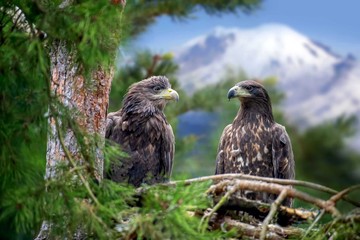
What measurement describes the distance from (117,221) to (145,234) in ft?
0.74

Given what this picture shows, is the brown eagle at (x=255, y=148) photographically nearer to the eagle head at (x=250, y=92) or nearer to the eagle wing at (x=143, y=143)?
the eagle head at (x=250, y=92)

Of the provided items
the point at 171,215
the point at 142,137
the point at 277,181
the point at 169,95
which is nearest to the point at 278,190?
the point at 277,181

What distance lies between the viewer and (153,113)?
7.90 metres

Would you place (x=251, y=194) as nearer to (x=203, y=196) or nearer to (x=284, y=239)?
(x=284, y=239)

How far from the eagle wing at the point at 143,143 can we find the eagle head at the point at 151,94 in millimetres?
152

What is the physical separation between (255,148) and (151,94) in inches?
37.7

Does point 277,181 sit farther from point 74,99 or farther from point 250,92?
point 250,92

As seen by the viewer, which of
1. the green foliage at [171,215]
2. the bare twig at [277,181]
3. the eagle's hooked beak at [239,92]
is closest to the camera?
the green foliage at [171,215]

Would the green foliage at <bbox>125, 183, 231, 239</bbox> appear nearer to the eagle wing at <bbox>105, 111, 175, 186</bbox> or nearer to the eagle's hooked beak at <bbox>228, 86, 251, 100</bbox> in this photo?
the eagle wing at <bbox>105, 111, 175, 186</bbox>

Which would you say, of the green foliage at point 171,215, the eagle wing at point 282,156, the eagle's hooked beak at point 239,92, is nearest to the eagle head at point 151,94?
the eagle's hooked beak at point 239,92

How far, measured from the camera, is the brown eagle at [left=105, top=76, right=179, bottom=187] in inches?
298

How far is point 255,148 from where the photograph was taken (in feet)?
25.7

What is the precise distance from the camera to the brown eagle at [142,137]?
7.56 metres

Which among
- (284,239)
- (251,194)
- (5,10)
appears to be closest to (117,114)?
(251,194)
